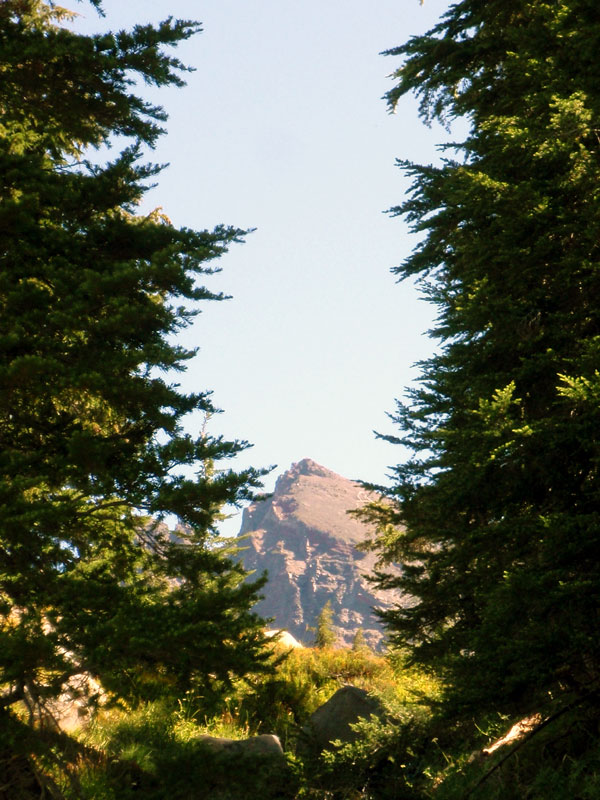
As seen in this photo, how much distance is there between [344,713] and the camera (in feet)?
31.0

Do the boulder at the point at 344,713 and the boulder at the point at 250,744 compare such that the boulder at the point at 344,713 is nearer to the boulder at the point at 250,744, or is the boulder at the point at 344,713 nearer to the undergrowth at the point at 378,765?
the boulder at the point at 250,744

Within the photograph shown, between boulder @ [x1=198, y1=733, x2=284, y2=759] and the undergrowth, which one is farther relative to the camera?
boulder @ [x1=198, y1=733, x2=284, y2=759]

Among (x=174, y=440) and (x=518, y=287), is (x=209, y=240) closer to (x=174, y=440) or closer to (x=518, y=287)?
(x=174, y=440)

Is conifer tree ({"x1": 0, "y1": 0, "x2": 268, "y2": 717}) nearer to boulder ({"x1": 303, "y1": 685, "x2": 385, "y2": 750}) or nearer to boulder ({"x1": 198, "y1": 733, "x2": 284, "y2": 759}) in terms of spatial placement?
boulder ({"x1": 198, "y1": 733, "x2": 284, "y2": 759})

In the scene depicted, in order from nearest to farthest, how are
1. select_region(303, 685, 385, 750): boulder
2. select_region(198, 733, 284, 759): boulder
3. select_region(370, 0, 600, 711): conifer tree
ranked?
select_region(370, 0, 600, 711): conifer tree → select_region(198, 733, 284, 759): boulder → select_region(303, 685, 385, 750): boulder

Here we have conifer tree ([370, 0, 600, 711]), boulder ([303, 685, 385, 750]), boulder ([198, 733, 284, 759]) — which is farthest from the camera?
boulder ([303, 685, 385, 750])

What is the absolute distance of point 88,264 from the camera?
669 cm

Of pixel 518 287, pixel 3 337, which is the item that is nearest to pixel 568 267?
pixel 518 287

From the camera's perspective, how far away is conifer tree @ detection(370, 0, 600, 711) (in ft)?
15.4

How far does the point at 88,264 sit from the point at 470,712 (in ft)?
19.4

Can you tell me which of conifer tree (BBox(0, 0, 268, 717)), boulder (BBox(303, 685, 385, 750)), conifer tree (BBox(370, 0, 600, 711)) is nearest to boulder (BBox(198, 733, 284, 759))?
boulder (BBox(303, 685, 385, 750))

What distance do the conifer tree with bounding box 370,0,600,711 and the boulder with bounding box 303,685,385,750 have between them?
2.15 m

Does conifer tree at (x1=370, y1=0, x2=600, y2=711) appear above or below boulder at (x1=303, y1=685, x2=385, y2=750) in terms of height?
above

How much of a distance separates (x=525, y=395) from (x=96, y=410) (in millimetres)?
4965
